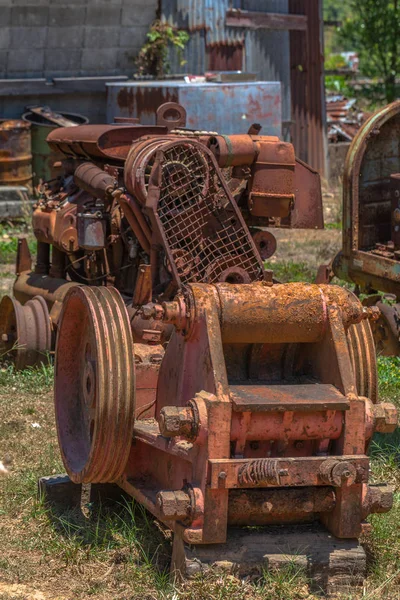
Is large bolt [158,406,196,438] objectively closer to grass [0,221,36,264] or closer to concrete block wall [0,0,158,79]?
grass [0,221,36,264]

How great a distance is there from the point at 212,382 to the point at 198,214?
195 cm

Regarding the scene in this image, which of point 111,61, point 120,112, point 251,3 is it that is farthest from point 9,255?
point 251,3

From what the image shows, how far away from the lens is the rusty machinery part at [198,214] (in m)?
5.62

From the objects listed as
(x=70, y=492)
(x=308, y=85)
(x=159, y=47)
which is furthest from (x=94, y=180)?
(x=308, y=85)

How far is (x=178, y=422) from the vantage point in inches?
151

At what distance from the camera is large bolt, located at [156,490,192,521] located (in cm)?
382

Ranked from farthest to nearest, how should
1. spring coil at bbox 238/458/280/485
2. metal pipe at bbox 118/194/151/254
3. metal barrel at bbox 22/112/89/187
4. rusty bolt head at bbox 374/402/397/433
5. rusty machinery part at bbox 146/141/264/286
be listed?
metal barrel at bbox 22/112/89/187 < metal pipe at bbox 118/194/151/254 < rusty machinery part at bbox 146/141/264/286 < rusty bolt head at bbox 374/402/397/433 < spring coil at bbox 238/458/280/485

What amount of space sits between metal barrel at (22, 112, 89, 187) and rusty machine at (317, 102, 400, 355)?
5448 millimetres

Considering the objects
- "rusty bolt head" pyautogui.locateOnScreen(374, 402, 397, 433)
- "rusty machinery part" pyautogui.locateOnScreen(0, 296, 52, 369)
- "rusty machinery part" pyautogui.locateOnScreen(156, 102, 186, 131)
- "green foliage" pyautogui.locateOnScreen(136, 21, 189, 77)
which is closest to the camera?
"rusty bolt head" pyautogui.locateOnScreen(374, 402, 397, 433)

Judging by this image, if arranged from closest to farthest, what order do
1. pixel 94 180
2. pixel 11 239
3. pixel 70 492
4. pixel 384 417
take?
pixel 384 417, pixel 70 492, pixel 94 180, pixel 11 239

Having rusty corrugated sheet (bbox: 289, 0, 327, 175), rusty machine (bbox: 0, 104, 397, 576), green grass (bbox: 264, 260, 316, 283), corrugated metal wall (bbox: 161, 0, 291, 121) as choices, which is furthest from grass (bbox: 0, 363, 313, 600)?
rusty corrugated sheet (bbox: 289, 0, 327, 175)

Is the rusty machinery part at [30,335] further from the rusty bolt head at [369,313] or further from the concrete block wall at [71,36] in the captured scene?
the concrete block wall at [71,36]

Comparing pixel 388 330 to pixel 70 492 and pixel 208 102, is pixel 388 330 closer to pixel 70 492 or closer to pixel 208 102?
pixel 70 492

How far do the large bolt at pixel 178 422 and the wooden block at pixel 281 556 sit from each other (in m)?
0.43
